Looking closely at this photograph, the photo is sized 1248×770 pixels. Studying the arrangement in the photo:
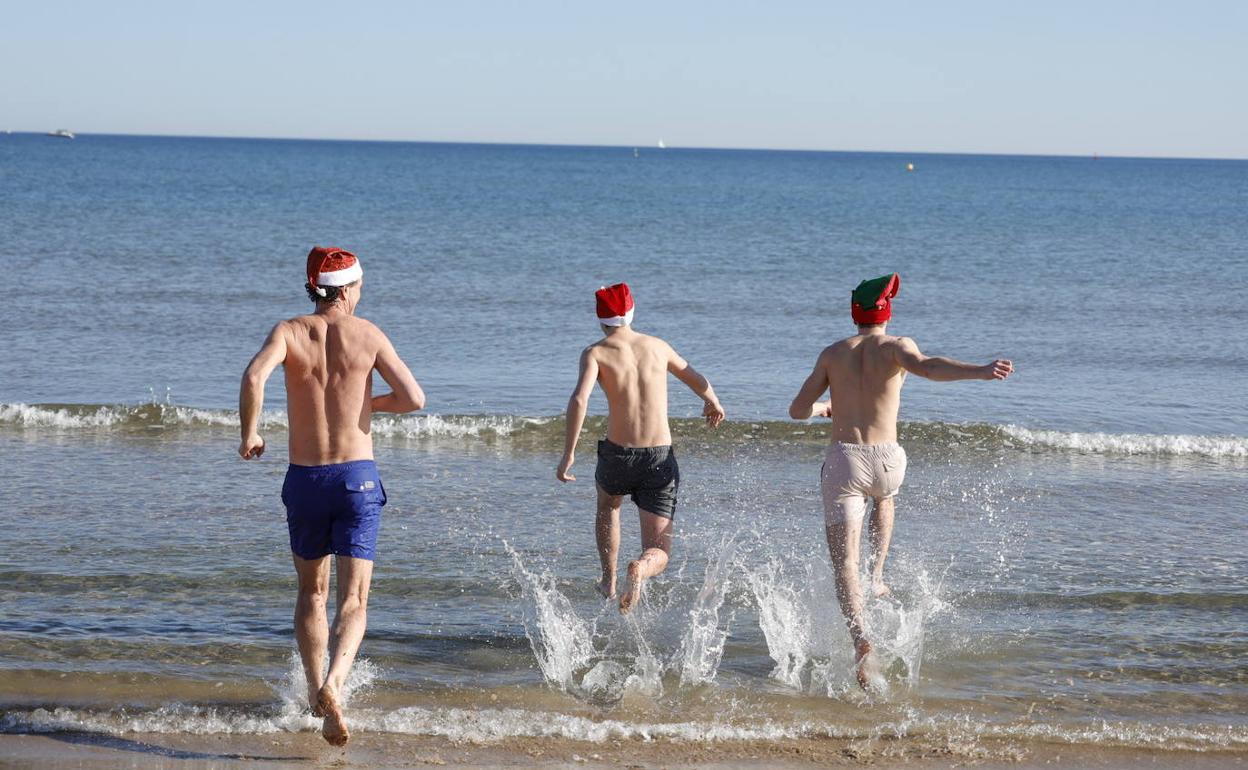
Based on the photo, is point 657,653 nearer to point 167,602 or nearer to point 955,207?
point 167,602

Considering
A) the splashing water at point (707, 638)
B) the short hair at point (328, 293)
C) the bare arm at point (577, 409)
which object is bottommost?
the splashing water at point (707, 638)

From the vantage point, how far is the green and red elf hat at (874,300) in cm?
607

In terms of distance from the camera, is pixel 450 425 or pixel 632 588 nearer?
pixel 632 588

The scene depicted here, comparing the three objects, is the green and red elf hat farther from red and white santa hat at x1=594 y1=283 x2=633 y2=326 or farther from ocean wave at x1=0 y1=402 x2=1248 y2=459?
ocean wave at x1=0 y1=402 x2=1248 y2=459

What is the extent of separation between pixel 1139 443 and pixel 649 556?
267 inches

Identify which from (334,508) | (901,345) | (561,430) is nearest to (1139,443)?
(561,430)

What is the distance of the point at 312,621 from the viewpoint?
5293mm

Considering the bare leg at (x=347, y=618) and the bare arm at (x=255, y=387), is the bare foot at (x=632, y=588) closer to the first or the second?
the bare leg at (x=347, y=618)

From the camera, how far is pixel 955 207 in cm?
5841

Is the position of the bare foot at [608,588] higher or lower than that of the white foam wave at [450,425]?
higher

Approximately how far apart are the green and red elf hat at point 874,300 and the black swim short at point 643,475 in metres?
1.18

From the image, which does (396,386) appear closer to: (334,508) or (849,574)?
(334,508)

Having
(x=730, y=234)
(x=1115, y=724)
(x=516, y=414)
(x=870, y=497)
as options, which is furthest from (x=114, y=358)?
(x=730, y=234)

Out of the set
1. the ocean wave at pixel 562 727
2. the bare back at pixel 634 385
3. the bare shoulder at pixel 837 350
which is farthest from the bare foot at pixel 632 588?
the bare shoulder at pixel 837 350
